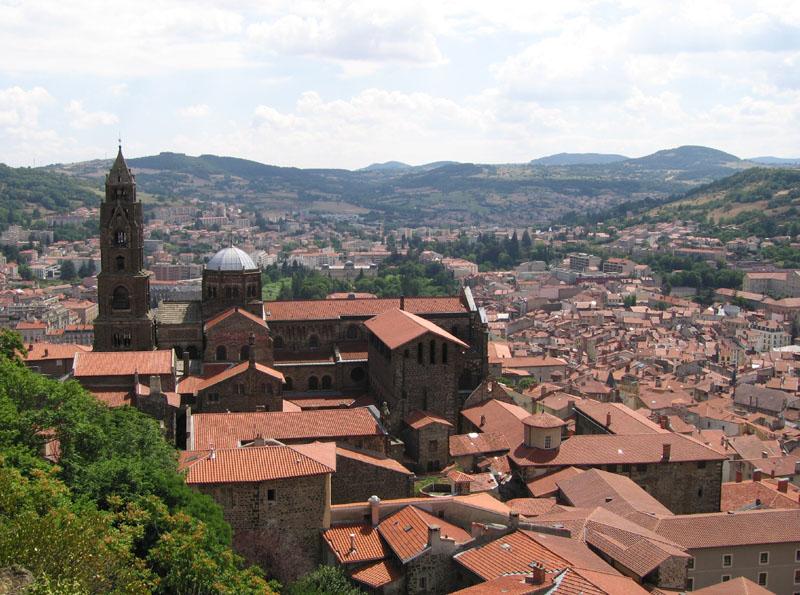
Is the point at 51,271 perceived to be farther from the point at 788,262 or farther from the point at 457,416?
the point at 457,416

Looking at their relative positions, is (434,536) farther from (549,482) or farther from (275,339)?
(275,339)

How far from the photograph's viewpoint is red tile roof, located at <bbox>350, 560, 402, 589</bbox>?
1208 inches

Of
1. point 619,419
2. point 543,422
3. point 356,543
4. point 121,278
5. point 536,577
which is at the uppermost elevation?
point 121,278

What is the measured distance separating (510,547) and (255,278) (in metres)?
26.1

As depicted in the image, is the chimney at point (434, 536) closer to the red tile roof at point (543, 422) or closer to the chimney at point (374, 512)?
the chimney at point (374, 512)

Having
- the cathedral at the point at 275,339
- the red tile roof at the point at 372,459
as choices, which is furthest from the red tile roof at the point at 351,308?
the red tile roof at the point at 372,459

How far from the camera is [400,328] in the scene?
48094 mm

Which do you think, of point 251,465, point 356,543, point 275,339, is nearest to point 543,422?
point 356,543

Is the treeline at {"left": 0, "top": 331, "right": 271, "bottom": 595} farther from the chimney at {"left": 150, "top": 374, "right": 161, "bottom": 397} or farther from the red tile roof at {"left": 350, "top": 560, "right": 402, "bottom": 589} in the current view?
the chimney at {"left": 150, "top": 374, "right": 161, "bottom": 397}

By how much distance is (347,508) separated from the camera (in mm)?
33906

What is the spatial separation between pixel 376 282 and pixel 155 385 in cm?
12264

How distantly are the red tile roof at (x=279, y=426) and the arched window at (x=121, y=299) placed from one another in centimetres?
1232

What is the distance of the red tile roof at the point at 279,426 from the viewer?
1522 inches

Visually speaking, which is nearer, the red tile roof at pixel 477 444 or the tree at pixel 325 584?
the tree at pixel 325 584
